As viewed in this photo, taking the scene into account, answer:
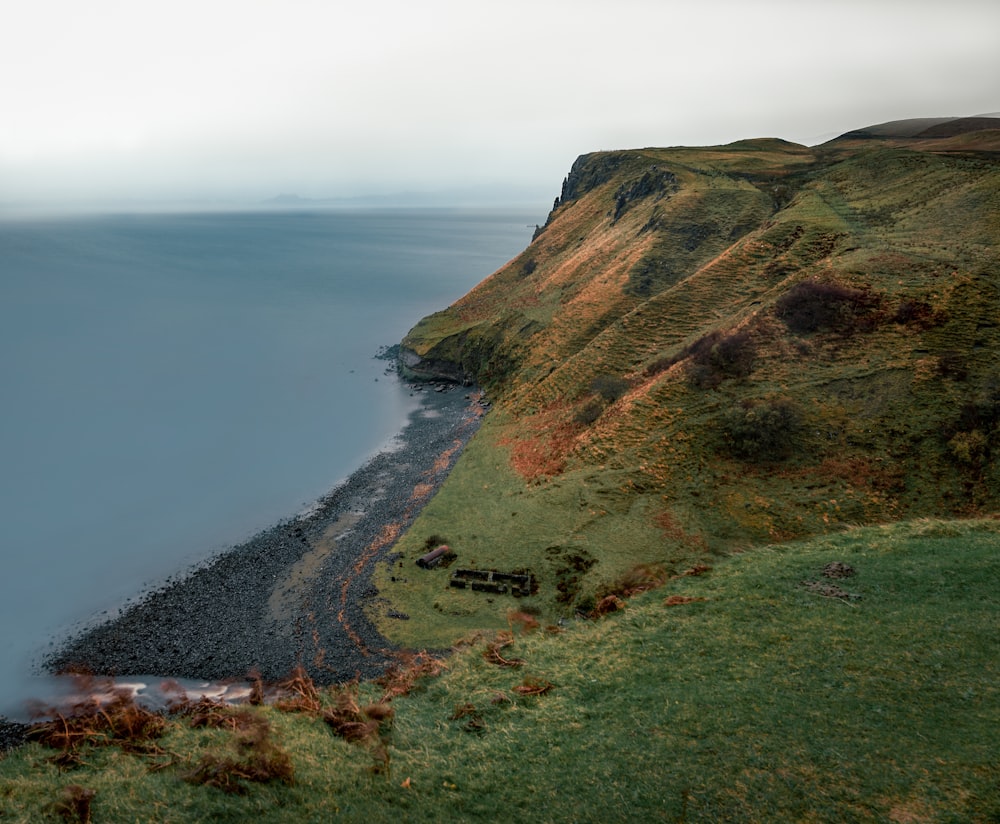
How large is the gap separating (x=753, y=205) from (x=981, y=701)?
8271cm

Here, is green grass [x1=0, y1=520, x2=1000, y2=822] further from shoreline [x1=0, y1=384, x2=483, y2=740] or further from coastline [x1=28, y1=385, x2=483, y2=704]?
coastline [x1=28, y1=385, x2=483, y2=704]

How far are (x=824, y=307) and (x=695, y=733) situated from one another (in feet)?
143

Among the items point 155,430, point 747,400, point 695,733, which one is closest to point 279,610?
point 695,733

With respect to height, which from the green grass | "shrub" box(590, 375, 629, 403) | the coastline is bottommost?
the coastline

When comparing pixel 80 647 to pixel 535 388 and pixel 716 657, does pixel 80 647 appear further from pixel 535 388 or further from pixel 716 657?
pixel 535 388

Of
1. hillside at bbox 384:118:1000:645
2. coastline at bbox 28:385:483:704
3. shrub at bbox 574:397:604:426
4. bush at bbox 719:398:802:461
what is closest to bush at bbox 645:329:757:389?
hillside at bbox 384:118:1000:645

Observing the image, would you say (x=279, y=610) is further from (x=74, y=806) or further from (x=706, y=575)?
Answer: (x=706, y=575)

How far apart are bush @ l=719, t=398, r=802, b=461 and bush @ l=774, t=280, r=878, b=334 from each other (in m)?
10.7

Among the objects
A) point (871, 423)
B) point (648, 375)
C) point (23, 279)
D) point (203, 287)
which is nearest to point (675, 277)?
point (648, 375)

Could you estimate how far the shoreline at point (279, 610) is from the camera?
109 ft

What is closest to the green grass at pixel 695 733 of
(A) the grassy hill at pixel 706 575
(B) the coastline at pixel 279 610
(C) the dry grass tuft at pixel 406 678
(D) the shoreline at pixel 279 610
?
(A) the grassy hill at pixel 706 575

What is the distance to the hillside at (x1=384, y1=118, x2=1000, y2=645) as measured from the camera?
35.0m

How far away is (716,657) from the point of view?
20578 mm

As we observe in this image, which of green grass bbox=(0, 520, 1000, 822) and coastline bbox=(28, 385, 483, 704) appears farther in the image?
coastline bbox=(28, 385, 483, 704)
